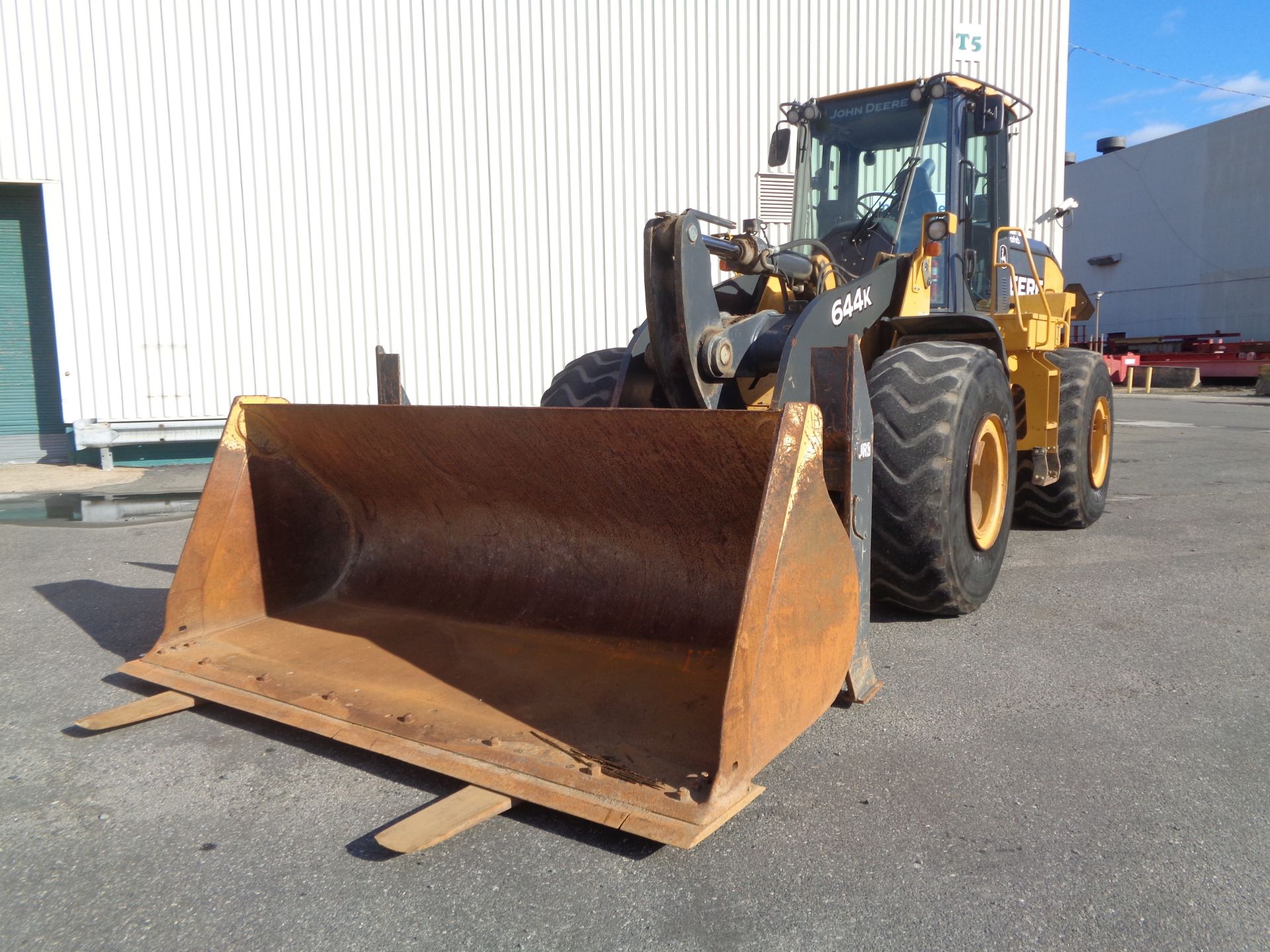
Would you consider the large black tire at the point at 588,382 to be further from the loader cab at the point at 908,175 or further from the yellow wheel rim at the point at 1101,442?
the yellow wheel rim at the point at 1101,442

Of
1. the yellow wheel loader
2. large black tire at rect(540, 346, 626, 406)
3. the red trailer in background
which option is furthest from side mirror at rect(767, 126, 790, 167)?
the red trailer in background

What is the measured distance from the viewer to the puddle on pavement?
26.7 ft

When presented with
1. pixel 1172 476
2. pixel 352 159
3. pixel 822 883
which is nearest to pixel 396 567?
pixel 822 883

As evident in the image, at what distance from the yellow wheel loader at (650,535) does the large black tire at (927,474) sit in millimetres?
13

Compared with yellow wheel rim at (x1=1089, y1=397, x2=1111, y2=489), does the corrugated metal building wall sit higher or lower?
higher

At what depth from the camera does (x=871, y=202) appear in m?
5.75

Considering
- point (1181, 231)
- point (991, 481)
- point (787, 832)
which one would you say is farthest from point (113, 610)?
point (1181, 231)

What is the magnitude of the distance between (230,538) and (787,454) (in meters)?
2.59

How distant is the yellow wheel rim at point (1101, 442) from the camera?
7.24 metres

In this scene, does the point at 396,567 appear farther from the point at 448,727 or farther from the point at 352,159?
the point at 352,159

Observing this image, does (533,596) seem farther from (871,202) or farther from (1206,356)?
(1206,356)

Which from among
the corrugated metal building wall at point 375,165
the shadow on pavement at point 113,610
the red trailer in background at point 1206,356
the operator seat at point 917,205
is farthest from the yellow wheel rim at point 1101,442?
the red trailer in background at point 1206,356

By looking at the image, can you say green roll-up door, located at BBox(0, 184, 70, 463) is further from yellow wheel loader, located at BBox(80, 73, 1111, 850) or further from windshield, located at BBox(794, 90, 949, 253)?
windshield, located at BBox(794, 90, 949, 253)

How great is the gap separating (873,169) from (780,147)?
60 centimetres
